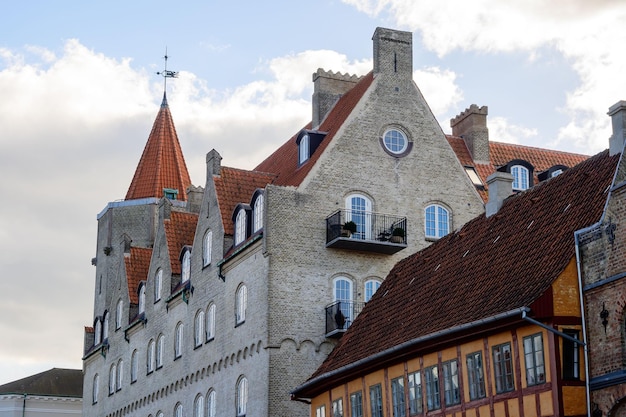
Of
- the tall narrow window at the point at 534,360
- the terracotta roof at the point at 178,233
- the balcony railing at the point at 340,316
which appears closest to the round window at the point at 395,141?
the balcony railing at the point at 340,316

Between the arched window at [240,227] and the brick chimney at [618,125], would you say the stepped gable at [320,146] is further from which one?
the brick chimney at [618,125]

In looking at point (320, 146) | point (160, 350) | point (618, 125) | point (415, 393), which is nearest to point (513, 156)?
point (320, 146)

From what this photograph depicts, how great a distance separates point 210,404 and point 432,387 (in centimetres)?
1860

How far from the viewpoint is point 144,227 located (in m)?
73.4

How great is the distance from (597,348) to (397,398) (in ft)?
27.6

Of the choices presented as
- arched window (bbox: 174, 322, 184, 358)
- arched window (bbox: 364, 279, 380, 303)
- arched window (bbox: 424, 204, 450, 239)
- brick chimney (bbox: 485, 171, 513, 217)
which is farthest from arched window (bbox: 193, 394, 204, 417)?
brick chimney (bbox: 485, 171, 513, 217)

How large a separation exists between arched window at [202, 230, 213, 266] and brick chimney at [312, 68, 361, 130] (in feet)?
21.0

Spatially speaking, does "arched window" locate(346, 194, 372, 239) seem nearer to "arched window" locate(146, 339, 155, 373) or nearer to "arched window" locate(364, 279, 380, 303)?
"arched window" locate(364, 279, 380, 303)

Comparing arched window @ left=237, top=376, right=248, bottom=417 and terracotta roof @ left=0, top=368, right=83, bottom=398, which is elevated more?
terracotta roof @ left=0, top=368, right=83, bottom=398

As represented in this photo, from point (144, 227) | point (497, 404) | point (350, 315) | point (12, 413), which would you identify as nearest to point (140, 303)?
point (144, 227)

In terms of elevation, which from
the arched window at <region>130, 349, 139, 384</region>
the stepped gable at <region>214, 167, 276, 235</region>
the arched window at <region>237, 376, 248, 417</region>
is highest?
the stepped gable at <region>214, 167, 276, 235</region>

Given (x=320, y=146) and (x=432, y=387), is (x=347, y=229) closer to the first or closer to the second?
(x=320, y=146)

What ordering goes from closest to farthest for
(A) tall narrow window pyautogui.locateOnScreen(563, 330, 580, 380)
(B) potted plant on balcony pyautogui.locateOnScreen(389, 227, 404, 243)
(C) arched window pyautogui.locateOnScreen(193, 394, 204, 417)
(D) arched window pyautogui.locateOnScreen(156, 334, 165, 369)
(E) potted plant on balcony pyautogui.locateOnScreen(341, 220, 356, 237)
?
1. (A) tall narrow window pyautogui.locateOnScreen(563, 330, 580, 380)
2. (E) potted plant on balcony pyautogui.locateOnScreen(341, 220, 356, 237)
3. (B) potted plant on balcony pyautogui.locateOnScreen(389, 227, 404, 243)
4. (C) arched window pyautogui.locateOnScreen(193, 394, 204, 417)
5. (D) arched window pyautogui.locateOnScreen(156, 334, 165, 369)

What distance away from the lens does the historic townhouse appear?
4625 centimetres
